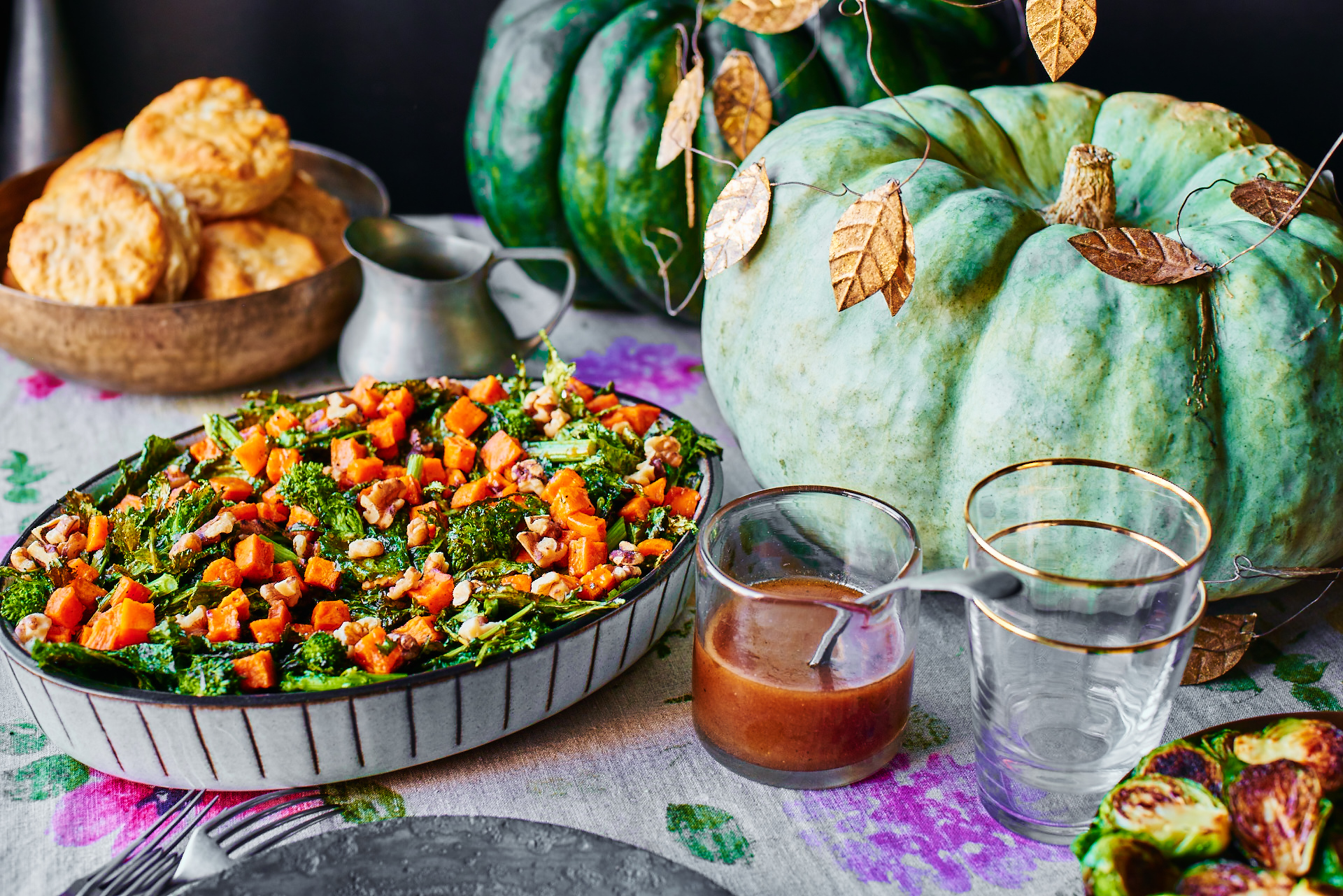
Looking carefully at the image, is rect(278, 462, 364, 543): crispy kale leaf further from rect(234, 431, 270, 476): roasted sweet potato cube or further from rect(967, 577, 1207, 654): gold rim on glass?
rect(967, 577, 1207, 654): gold rim on glass

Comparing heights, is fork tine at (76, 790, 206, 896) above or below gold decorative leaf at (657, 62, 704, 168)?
below

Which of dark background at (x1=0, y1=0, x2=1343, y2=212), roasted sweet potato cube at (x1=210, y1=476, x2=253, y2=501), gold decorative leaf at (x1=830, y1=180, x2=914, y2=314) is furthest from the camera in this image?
dark background at (x1=0, y1=0, x2=1343, y2=212)

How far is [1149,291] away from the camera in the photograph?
953mm

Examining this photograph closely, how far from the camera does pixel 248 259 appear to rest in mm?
1479

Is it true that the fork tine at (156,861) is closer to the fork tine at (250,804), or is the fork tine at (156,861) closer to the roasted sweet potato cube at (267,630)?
the fork tine at (250,804)

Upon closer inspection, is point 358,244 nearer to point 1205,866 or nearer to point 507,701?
point 507,701

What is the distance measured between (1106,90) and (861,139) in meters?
1.12

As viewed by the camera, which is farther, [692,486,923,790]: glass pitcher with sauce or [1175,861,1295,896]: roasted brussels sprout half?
[692,486,923,790]: glass pitcher with sauce

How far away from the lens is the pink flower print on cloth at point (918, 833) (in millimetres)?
830

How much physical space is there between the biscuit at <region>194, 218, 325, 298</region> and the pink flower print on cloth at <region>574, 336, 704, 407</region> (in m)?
0.41

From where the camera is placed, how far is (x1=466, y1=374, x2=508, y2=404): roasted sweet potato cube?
1.21m

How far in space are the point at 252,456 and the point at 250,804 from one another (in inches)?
14.4

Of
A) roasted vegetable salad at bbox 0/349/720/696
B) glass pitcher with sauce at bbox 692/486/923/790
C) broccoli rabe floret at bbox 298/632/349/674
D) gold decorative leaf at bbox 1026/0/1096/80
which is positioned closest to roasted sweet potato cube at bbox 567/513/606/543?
roasted vegetable salad at bbox 0/349/720/696

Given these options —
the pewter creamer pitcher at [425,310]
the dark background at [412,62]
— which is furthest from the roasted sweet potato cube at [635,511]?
the dark background at [412,62]
